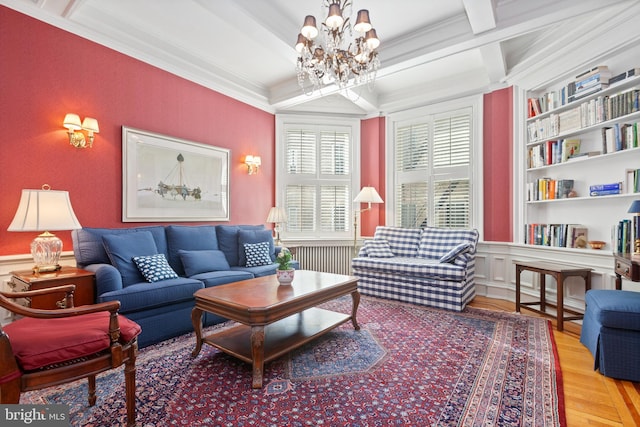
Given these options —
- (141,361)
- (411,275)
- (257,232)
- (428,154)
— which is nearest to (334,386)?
(141,361)

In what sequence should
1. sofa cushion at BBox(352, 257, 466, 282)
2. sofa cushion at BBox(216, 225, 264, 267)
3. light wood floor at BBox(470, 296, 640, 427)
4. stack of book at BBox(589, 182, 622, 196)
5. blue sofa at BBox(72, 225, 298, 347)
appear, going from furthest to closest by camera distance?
1. sofa cushion at BBox(216, 225, 264, 267)
2. sofa cushion at BBox(352, 257, 466, 282)
3. stack of book at BBox(589, 182, 622, 196)
4. blue sofa at BBox(72, 225, 298, 347)
5. light wood floor at BBox(470, 296, 640, 427)

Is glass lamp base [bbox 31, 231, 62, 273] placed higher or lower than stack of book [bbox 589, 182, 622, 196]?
lower

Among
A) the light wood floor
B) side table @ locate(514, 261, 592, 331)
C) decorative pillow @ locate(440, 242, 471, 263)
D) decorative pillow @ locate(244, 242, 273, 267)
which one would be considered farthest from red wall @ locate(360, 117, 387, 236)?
the light wood floor

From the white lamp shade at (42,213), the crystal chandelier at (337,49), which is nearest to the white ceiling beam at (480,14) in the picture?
the crystal chandelier at (337,49)

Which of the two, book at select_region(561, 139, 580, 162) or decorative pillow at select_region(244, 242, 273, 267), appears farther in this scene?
decorative pillow at select_region(244, 242, 273, 267)

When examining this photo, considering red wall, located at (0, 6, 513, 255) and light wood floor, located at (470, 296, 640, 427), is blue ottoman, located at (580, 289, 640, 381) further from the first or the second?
red wall, located at (0, 6, 513, 255)

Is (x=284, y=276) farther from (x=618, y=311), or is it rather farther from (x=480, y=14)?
(x=480, y=14)

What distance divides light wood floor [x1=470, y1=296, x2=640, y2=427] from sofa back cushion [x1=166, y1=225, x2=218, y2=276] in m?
3.61

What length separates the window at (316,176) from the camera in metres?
5.57

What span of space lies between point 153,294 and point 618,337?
144 inches

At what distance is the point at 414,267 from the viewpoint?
4043 millimetres

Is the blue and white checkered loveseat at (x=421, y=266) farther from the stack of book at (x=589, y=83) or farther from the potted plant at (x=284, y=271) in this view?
the stack of book at (x=589, y=83)

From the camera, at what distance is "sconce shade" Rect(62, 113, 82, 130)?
9.87 ft

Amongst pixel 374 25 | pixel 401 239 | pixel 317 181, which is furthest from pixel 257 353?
pixel 317 181
